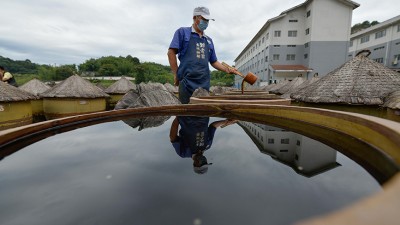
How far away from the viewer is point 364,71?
2.86 m

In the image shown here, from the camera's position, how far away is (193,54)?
3146mm

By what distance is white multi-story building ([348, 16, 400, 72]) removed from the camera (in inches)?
1022

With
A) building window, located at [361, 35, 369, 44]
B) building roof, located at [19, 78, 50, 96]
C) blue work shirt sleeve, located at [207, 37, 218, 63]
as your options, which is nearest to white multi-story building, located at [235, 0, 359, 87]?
building window, located at [361, 35, 369, 44]

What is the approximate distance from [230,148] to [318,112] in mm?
804

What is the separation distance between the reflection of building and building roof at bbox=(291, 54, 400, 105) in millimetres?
1925

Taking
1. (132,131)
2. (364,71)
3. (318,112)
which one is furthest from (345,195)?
(364,71)

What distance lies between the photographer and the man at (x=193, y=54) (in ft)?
10.00

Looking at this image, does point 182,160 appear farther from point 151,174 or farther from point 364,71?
point 364,71

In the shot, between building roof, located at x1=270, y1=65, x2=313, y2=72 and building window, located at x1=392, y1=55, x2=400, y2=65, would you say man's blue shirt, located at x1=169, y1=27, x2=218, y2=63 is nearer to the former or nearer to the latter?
building roof, located at x1=270, y1=65, x2=313, y2=72

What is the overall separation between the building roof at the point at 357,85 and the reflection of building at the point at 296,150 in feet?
6.31

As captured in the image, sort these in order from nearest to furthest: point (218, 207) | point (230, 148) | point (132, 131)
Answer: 1. point (218, 207)
2. point (230, 148)
3. point (132, 131)

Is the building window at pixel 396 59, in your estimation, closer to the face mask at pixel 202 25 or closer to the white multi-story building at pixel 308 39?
the white multi-story building at pixel 308 39

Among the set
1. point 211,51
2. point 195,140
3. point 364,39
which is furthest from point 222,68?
point 364,39

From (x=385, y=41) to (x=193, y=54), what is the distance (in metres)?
36.7
